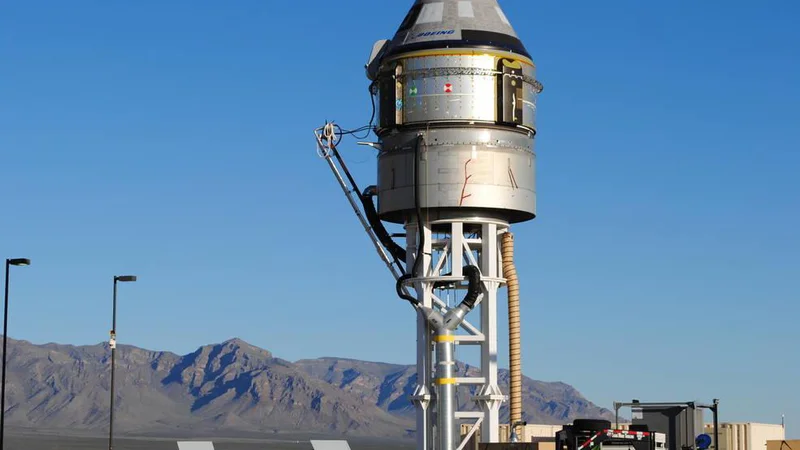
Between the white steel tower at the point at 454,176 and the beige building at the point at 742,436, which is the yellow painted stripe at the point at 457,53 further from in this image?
the beige building at the point at 742,436

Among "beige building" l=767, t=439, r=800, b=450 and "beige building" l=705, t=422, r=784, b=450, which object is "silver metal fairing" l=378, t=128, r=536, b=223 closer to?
"beige building" l=767, t=439, r=800, b=450

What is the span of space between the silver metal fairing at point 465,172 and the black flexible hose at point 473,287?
2.55 m

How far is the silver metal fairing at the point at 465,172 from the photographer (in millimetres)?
61500

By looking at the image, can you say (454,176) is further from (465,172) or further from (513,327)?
(513,327)

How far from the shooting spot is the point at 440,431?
6069 cm

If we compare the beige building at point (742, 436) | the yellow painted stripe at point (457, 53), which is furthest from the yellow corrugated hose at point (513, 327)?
the beige building at point (742, 436)

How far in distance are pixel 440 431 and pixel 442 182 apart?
10.6 meters

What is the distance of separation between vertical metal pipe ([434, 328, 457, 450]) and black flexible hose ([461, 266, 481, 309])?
175cm

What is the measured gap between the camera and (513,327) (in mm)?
67875

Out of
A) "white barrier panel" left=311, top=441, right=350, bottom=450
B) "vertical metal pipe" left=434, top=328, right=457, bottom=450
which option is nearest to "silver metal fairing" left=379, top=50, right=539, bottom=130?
"vertical metal pipe" left=434, top=328, right=457, bottom=450

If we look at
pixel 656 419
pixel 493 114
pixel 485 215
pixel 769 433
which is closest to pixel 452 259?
pixel 485 215

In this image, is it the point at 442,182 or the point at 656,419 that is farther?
the point at 442,182

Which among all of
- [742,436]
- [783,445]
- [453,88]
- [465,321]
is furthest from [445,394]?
[742,436]

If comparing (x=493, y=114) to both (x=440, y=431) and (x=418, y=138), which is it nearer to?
(x=418, y=138)
